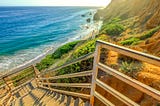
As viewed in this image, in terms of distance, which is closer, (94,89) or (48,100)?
(94,89)

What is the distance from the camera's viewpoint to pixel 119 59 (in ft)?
21.7

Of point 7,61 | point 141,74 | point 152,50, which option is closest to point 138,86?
point 141,74

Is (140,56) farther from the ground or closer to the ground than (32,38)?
farther from the ground

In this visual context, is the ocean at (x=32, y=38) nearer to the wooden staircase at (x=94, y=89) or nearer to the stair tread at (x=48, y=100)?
the stair tread at (x=48, y=100)

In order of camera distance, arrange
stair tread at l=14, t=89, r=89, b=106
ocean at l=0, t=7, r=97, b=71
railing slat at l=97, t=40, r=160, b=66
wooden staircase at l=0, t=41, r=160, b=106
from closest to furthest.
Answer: railing slat at l=97, t=40, r=160, b=66 → wooden staircase at l=0, t=41, r=160, b=106 → stair tread at l=14, t=89, r=89, b=106 → ocean at l=0, t=7, r=97, b=71

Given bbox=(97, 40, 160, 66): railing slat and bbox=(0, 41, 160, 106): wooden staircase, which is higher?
bbox=(97, 40, 160, 66): railing slat

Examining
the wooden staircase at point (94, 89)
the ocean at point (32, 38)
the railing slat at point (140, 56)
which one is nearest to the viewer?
the railing slat at point (140, 56)

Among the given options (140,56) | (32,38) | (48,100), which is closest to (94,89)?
(140,56)

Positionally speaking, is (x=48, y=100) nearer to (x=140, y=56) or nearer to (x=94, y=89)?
(x=94, y=89)

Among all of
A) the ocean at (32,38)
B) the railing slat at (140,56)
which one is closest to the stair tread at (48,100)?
the railing slat at (140,56)

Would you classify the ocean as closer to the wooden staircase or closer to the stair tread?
the stair tread

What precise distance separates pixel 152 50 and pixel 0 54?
900 inches

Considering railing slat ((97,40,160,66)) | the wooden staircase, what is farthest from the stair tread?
railing slat ((97,40,160,66))

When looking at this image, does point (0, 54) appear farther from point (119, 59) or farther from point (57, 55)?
point (119, 59)
